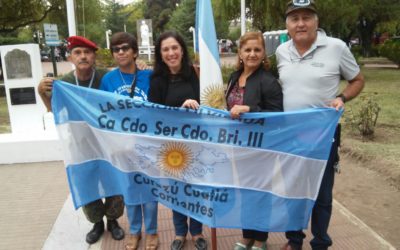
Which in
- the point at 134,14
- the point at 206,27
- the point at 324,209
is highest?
the point at 134,14

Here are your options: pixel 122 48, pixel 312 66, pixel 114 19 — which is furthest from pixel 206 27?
pixel 114 19

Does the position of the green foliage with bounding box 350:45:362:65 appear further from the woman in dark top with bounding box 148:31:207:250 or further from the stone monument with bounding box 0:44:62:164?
the woman in dark top with bounding box 148:31:207:250

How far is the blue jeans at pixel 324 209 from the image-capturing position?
10.5 ft

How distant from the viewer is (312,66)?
3.02 m

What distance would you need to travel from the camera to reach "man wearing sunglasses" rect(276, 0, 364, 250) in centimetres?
299

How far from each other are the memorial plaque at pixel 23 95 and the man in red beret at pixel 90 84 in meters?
4.36

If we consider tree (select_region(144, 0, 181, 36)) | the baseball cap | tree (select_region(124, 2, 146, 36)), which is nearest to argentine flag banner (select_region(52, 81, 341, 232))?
the baseball cap

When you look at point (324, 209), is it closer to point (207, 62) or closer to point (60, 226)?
point (207, 62)

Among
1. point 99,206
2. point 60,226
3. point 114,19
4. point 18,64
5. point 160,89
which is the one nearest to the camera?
point 160,89

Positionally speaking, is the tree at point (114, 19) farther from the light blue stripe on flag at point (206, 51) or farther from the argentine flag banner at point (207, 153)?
the light blue stripe on flag at point (206, 51)

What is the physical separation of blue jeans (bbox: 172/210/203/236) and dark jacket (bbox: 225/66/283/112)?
1.19m

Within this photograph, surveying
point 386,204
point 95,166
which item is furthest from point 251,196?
point 386,204

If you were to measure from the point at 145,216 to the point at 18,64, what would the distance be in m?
5.21

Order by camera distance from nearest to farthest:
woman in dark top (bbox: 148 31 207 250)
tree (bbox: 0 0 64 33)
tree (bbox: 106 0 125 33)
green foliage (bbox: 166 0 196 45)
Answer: woman in dark top (bbox: 148 31 207 250)
tree (bbox: 0 0 64 33)
green foliage (bbox: 166 0 196 45)
tree (bbox: 106 0 125 33)
